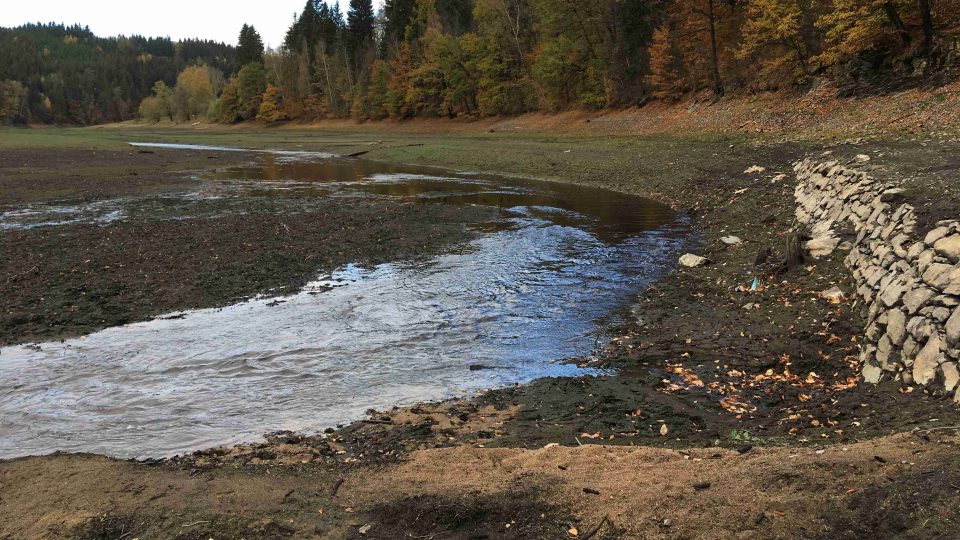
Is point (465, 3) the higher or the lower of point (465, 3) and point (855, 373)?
the higher

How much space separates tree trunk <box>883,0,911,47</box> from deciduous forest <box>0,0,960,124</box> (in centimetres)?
5

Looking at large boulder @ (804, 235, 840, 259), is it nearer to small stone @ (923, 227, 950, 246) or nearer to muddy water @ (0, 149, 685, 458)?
small stone @ (923, 227, 950, 246)

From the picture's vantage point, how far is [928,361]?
20.1ft

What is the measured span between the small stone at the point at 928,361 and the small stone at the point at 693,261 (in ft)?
21.3

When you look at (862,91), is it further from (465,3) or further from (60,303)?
(465,3)

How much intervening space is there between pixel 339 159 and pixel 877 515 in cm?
4293

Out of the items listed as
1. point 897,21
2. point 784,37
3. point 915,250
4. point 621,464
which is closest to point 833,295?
point 915,250

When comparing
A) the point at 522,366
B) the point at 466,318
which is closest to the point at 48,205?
the point at 466,318

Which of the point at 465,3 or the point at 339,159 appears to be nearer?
the point at 339,159

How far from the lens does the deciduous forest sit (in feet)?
95.5

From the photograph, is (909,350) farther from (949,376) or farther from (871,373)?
(949,376)

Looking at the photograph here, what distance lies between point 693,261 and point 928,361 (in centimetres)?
683

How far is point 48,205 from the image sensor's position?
22.0m

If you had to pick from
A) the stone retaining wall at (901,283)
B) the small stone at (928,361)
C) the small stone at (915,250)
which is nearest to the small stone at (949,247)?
the stone retaining wall at (901,283)
